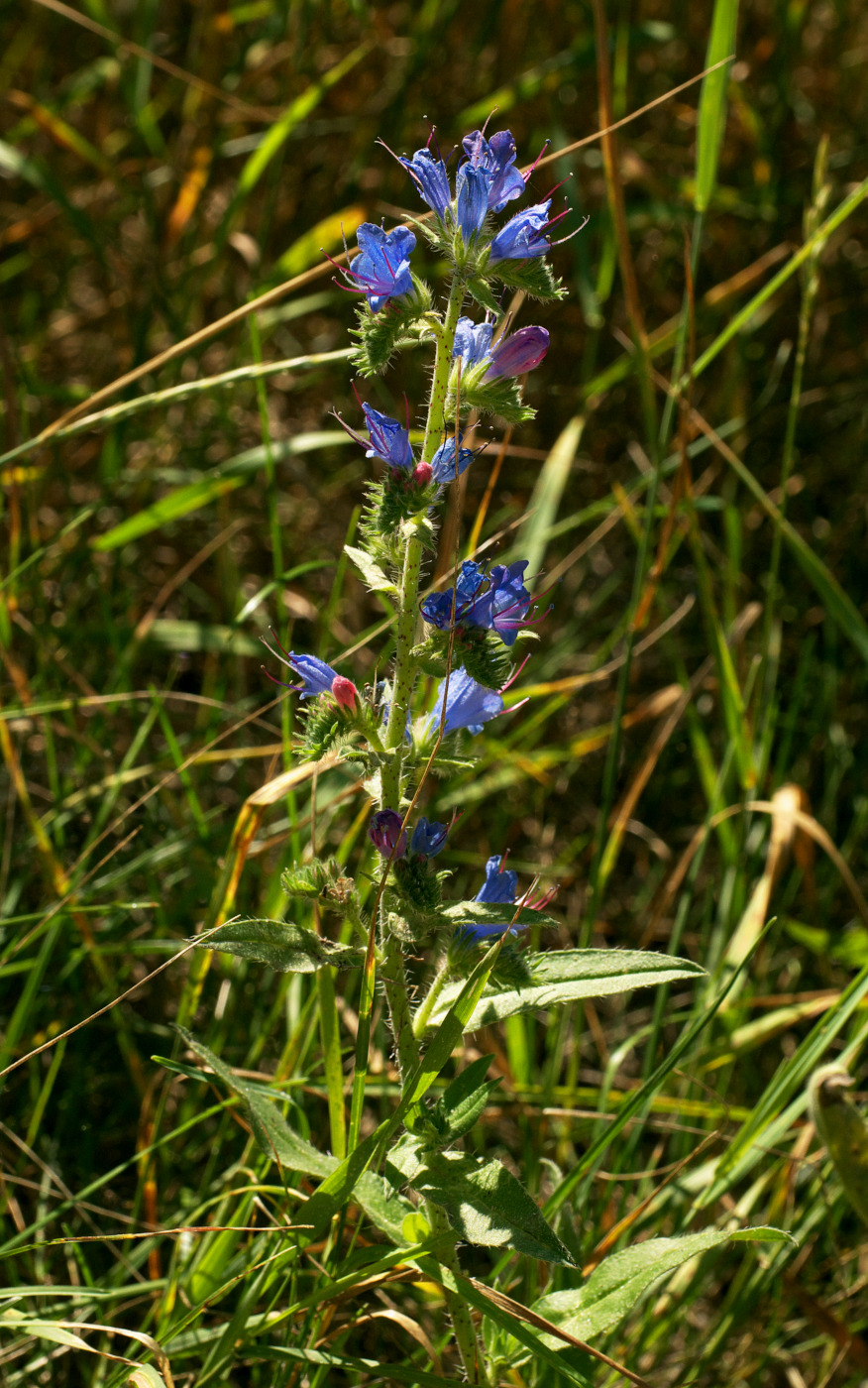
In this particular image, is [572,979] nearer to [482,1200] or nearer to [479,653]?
[482,1200]

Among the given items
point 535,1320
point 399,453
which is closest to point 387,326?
point 399,453

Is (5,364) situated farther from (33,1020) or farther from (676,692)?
(676,692)

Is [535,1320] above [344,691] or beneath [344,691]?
beneath

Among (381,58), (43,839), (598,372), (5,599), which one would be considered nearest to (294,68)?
(381,58)

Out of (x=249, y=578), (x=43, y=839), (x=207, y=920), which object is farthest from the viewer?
(x=249, y=578)

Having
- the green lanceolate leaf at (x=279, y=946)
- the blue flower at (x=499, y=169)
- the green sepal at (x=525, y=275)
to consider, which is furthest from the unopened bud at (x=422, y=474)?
the green lanceolate leaf at (x=279, y=946)

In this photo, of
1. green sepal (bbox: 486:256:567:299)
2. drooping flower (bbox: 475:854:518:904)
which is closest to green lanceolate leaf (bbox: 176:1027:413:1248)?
drooping flower (bbox: 475:854:518:904)

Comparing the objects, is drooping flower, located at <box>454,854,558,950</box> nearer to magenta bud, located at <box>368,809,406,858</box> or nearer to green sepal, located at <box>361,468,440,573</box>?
magenta bud, located at <box>368,809,406,858</box>

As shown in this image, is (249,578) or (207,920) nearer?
(207,920)
